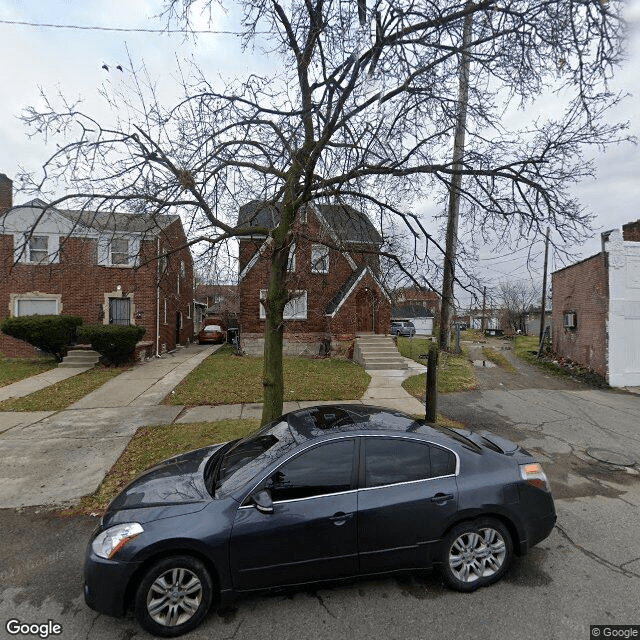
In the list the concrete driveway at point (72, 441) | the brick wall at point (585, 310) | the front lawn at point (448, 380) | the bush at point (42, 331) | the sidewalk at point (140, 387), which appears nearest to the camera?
the concrete driveway at point (72, 441)

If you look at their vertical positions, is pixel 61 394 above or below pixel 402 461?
below

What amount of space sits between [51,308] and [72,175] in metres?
13.1

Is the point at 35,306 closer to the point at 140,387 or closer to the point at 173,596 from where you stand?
the point at 140,387

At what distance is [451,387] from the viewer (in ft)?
35.2

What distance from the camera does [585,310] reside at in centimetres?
1320

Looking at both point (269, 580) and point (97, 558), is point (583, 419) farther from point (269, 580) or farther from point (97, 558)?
point (97, 558)

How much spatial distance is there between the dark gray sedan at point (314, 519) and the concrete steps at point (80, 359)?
40.9 feet

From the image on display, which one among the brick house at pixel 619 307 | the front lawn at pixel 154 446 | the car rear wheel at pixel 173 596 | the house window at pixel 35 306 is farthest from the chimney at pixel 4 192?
the brick house at pixel 619 307

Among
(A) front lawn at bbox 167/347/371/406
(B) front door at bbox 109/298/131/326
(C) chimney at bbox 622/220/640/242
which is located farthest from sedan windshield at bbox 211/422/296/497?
(B) front door at bbox 109/298/131/326

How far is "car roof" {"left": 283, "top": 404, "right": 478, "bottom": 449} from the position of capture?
3.18 metres

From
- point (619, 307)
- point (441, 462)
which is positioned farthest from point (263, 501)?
point (619, 307)

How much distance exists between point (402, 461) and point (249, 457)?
132 cm

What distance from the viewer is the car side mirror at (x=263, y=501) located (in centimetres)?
262

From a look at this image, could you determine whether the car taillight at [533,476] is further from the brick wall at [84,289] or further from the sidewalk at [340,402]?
the brick wall at [84,289]
